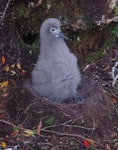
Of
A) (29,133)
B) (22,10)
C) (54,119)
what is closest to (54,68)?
(54,119)

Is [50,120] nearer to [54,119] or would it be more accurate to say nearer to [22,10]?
[54,119]

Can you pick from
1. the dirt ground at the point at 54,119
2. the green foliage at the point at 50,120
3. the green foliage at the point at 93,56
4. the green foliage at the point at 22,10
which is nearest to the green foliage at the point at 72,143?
the dirt ground at the point at 54,119

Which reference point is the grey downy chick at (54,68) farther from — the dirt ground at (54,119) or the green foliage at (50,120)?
the green foliage at (50,120)


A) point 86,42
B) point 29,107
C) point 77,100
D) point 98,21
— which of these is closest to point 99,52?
point 86,42

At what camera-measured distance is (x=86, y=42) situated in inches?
201

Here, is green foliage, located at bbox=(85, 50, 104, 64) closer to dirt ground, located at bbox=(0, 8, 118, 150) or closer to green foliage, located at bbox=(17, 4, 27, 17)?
dirt ground, located at bbox=(0, 8, 118, 150)

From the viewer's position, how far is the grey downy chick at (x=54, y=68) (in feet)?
13.6

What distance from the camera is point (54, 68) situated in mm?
4230

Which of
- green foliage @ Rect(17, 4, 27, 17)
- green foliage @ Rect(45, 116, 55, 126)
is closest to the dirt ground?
green foliage @ Rect(45, 116, 55, 126)

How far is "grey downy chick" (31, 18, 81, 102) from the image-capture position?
415 cm

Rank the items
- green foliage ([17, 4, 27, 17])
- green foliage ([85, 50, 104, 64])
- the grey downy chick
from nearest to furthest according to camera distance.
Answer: the grey downy chick < green foliage ([17, 4, 27, 17]) < green foliage ([85, 50, 104, 64])

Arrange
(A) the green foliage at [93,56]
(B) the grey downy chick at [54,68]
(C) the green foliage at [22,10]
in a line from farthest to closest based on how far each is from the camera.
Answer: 1. (A) the green foliage at [93,56]
2. (C) the green foliage at [22,10]
3. (B) the grey downy chick at [54,68]

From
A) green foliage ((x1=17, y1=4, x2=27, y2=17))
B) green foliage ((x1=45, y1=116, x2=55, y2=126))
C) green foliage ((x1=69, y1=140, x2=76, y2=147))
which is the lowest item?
green foliage ((x1=69, y1=140, x2=76, y2=147))

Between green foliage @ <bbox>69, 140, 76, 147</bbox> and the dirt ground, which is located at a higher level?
the dirt ground
